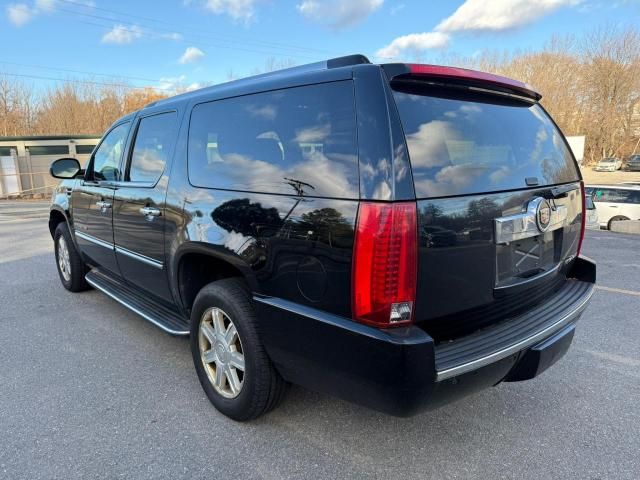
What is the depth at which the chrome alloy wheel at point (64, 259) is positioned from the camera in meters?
5.09

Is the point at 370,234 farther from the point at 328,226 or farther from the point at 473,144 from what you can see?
the point at 473,144

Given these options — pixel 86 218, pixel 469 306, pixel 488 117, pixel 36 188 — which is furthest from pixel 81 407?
pixel 36 188

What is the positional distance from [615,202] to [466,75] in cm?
1437

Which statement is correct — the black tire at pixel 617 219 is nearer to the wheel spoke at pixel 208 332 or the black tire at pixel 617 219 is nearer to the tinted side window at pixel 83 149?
the wheel spoke at pixel 208 332

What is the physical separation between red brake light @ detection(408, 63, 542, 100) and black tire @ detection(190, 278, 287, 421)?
1431 millimetres

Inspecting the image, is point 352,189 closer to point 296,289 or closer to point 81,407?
point 296,289

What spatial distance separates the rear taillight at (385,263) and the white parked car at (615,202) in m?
14.3

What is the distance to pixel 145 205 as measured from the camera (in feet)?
10.5

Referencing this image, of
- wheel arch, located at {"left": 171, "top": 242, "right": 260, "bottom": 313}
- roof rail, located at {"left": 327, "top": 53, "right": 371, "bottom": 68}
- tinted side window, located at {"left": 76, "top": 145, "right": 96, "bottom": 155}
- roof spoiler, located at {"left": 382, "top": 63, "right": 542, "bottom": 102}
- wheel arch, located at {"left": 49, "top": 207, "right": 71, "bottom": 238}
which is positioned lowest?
wheel arch, located at {"left": 171, "top": 242, "right": 260, "bottom": 313}

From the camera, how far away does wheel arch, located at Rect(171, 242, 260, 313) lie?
2639 mm

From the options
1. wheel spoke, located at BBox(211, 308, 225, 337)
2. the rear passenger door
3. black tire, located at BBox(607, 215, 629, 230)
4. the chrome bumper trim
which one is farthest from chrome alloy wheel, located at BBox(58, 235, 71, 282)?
black tire, located at BBox(607, 215, 629, 230)

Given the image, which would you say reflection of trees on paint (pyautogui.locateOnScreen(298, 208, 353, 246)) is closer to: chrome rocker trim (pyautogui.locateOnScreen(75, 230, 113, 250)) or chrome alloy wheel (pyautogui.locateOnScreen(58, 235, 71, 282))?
chrome rocker trim (pyautogui.locateOnScreen(75, 230, 113, 250))

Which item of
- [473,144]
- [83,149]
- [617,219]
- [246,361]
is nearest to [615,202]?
[617,219]

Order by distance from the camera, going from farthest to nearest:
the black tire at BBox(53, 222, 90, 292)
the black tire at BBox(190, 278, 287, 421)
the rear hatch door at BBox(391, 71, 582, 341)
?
the black tire at BBox(53, 222, 90, 292), the black tire at BBox(190, 278, 287, 421), the rear hatch door at BBox(391, 71, 582, 341)
